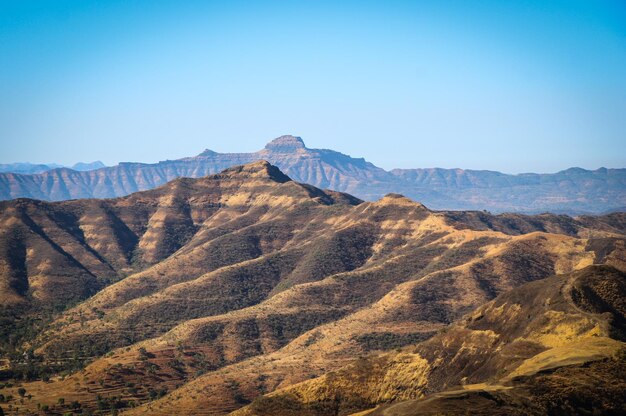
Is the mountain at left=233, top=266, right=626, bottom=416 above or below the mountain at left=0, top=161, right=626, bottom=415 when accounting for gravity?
above

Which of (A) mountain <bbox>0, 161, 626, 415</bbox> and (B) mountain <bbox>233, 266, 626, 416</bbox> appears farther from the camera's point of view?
(A) mountain <bbox>0, 161, 626, 415</bbox>

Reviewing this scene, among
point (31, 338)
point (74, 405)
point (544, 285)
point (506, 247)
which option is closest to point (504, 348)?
point (544, 285)

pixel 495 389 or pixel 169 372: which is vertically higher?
pixel 495 389

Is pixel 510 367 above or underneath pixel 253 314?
above

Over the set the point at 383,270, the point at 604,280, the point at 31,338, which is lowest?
the point at 31,338

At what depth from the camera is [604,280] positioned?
8781 centimetres

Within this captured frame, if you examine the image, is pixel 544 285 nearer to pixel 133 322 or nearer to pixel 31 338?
pixel 133 322

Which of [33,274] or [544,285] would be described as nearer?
[544,285]

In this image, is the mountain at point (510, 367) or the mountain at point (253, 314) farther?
the mountain at point (253, 314)

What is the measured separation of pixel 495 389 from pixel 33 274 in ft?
557

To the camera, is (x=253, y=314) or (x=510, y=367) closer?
(x=510, y=367)

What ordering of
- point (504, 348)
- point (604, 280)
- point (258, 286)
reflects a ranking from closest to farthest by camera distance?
1. point (504, 348)
2. point (604, 280)
3. point (258, 286)

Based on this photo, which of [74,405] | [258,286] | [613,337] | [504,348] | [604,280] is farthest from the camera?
[258,286]

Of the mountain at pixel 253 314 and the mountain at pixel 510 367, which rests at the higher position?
the mountain at pixel 510 367
